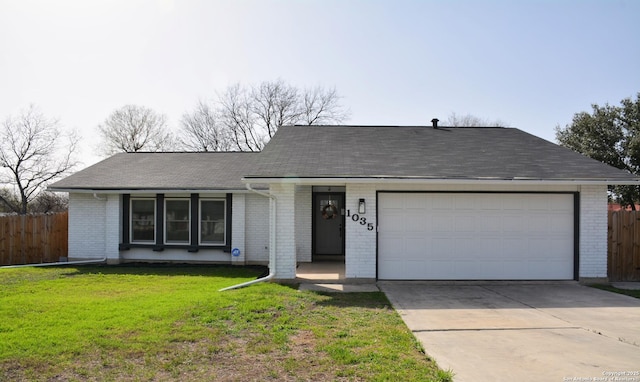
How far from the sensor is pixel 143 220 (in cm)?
1397

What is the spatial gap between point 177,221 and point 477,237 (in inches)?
Answer: 352

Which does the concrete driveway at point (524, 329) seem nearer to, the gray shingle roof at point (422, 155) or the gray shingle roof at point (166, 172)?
the gray shingle roof at point (422, 155)

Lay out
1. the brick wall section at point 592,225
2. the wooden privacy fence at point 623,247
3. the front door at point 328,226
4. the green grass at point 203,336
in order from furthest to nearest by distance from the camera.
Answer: the front door at point 328,226, the wooden privacy fence at point 623,247, the brick wall section at point 592,225, the green grass at point 203,336

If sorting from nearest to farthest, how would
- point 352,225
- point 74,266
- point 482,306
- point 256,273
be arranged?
Answer: point 482,306 < point 352,225 < point 256,273 < point 74,266

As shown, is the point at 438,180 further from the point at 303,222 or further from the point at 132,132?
the point at 132,132

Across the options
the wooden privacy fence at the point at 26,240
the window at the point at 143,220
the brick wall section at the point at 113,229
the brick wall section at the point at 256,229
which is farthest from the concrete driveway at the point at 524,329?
the wooden privacy fence at the point at 26,240

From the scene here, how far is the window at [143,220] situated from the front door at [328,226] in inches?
205

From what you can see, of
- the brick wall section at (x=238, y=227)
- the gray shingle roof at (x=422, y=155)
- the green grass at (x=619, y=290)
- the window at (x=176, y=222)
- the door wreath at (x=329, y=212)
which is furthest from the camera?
the door wreath at (x=329, y=212)

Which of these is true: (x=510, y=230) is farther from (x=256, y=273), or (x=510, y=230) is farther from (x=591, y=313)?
(x=256, y=273)

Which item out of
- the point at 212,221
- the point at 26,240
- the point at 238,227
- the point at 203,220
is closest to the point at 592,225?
the point at 238,227


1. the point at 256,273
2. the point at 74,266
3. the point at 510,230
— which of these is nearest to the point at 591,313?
the point at 510,230

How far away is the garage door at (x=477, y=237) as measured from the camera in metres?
10.2

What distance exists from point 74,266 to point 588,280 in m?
13.9

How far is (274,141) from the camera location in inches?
514
